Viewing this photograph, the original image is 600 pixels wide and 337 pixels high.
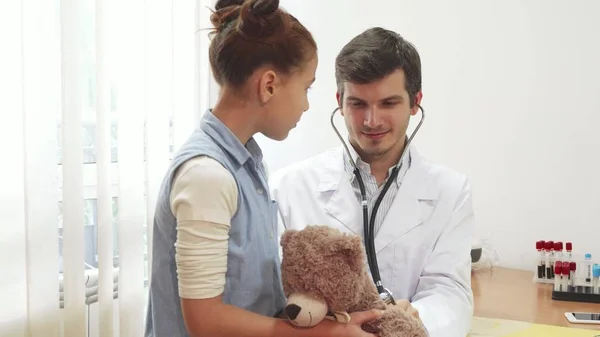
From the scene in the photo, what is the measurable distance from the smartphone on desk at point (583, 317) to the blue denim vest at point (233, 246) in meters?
0.93

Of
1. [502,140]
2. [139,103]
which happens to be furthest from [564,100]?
[139,103]

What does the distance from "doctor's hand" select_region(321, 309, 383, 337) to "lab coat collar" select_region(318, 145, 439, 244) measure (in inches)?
20.1

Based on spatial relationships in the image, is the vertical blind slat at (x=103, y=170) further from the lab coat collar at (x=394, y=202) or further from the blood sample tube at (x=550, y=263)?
the blood sample tube at (x=550, y=263)

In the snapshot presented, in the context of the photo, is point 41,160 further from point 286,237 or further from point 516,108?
point 516,108

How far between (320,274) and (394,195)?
2.22 feet

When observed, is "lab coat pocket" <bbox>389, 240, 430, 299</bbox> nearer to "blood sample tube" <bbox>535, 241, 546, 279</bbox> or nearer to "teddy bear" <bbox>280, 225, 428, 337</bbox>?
"teddy bear" <bbox>280, 225, 428, 337</bbox>

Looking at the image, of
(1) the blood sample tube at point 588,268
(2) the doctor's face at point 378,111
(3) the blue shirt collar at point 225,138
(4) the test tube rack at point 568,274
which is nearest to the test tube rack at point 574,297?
(4) the test tube rack at point 568,274

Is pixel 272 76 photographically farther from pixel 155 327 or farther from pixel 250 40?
pixel 155 327

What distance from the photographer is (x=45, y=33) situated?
150 centimetres

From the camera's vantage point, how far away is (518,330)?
151 centimetres

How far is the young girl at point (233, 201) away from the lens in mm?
872

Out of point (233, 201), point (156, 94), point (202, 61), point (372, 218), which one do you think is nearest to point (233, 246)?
point (233, 201)

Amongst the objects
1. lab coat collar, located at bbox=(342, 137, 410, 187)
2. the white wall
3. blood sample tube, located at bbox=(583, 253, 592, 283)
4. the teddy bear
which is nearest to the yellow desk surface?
blood sample tube, located at bbox=(583, 253, 592, 283)

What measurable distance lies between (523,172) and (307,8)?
3.37 ft
